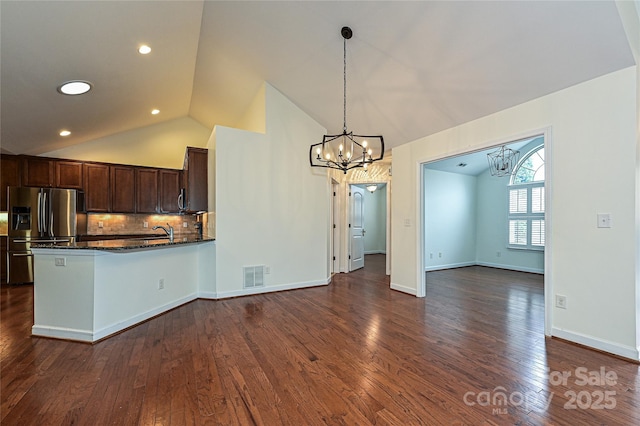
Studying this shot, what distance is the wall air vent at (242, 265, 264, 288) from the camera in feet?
15.1

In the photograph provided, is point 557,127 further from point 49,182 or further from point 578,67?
point 49,182

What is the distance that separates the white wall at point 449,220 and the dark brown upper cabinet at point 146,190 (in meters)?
6.50

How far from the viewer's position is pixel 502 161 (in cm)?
643

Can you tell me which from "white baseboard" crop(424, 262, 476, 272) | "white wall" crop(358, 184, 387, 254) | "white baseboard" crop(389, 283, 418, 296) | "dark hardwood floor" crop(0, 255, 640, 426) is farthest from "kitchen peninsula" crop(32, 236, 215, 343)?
"white wall" crop(358, 184, 387, 254)

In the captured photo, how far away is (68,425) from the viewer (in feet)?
5.55

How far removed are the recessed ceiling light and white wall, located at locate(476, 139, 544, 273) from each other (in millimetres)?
8827

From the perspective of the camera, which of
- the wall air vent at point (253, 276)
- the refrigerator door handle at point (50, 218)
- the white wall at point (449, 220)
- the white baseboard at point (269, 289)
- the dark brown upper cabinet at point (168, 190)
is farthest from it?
the white wall at point (449, 220)

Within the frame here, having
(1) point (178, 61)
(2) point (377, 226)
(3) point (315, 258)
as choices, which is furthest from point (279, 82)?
(2) point (377, 226)

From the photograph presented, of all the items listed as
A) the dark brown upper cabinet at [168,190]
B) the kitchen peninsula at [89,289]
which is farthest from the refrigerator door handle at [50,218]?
the kitchen peninsula at [89,289]

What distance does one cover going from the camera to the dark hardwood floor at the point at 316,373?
71.1 inches

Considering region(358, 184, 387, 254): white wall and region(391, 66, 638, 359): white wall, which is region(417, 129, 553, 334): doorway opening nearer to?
region(358, 184, 387, 254): white wall

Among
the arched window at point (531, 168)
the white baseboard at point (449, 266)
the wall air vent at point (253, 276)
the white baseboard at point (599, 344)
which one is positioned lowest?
the white baseboard at point (449, 266)

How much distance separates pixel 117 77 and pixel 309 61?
2.65 m

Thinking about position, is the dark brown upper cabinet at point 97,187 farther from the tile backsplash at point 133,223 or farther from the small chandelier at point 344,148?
the small chandelier at point 344,148
